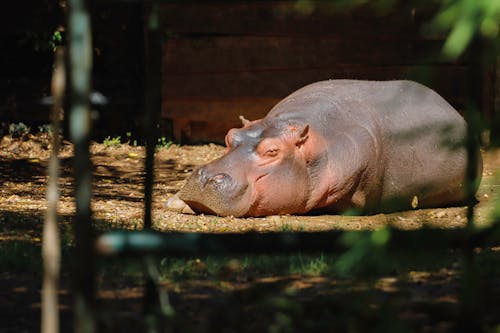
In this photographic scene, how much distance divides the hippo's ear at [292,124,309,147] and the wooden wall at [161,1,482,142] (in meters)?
3.38

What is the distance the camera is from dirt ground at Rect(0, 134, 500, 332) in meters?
3.60

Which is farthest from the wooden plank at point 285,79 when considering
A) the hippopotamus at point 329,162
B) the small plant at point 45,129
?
the hippopotamus at point 329,162

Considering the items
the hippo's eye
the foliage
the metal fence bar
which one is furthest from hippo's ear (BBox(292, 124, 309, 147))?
the foliage

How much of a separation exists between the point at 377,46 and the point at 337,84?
2.62 meters

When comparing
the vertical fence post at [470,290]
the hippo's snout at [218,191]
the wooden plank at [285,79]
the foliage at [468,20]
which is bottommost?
the vertical fence post at [470,290]

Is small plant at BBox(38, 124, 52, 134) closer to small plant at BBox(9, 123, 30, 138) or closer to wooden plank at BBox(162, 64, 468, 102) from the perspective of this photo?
small plant at BBox(9, 123, 30, 138)

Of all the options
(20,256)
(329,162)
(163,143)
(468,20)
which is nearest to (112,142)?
(163,143)

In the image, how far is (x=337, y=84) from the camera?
7480mm

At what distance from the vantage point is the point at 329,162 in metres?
6.64

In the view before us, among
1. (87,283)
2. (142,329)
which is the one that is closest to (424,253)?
(87,283)

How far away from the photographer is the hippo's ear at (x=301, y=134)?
21.6ft

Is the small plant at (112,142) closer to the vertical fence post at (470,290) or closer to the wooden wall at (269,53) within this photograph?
the wooden wall at (269,53)

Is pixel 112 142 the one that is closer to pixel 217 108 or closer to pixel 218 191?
pixel 217 108

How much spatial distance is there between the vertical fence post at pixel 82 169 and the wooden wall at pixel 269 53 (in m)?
7.80
